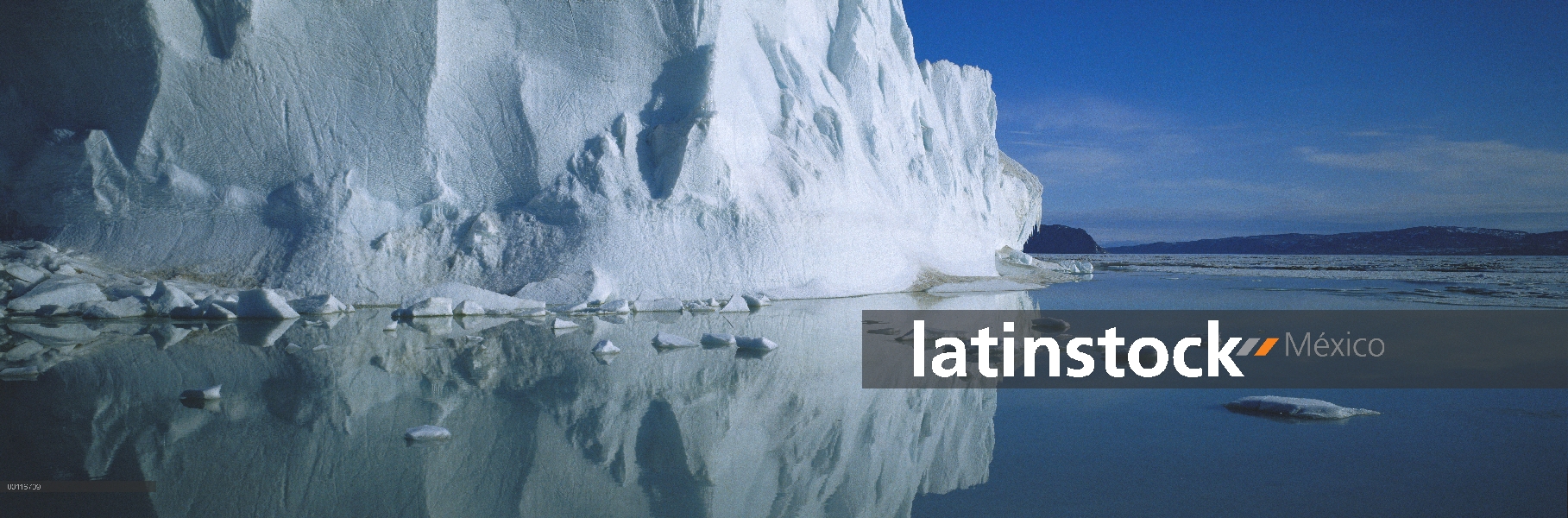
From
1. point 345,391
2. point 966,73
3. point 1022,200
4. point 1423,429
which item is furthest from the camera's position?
point 1022,200

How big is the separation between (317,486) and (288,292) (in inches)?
271

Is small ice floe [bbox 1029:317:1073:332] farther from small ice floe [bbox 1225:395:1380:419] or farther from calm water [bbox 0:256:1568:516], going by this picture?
small ice floe [bbox 1225:395:1380:419]

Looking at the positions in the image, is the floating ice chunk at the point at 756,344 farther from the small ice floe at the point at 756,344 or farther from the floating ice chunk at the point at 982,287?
the floating ice chunk at the point at 982,287

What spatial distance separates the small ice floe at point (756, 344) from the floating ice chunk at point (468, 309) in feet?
11.7

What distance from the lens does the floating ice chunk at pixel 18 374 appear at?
14.4ft

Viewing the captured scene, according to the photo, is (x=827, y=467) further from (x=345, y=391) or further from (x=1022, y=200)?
(x=1022, y=200)

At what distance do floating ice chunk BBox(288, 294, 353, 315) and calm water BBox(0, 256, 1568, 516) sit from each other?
9.11 feet

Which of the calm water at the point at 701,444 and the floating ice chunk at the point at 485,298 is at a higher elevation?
the floating ice chunk at the point at 485,298

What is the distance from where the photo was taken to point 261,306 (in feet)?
25.8

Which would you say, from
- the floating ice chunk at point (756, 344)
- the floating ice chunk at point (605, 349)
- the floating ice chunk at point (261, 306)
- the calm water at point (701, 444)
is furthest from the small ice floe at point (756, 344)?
the floating ice chunk at point (261, 306)

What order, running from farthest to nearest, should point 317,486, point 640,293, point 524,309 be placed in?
point 640,293 < point 524,309 < point 317,486

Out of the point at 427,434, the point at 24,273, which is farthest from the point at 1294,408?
the point at 24,273

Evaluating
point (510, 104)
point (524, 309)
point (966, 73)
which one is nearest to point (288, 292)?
point (524, 309)

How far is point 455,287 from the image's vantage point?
29.3ft
